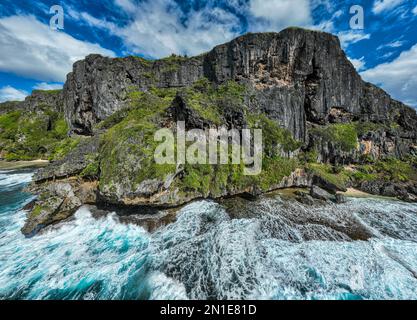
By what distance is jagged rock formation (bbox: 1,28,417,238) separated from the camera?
1441cm

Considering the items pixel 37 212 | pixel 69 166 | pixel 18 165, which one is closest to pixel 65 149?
pixel 69 166

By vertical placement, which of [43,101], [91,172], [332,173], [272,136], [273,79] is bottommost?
[332,173]

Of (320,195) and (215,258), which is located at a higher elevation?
(320,195)

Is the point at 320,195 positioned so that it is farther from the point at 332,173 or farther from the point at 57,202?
the point at 57,202

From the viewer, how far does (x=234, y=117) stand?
69.1 feet

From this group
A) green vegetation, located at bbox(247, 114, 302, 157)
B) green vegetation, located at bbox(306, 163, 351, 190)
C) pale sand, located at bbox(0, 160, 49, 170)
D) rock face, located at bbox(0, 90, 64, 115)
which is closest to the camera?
green vegetation, located at bbox(306, 163, 351, 190)

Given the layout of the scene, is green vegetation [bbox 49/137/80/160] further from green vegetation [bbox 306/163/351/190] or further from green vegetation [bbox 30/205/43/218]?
green vegetation [bbox 306/163/351/190]

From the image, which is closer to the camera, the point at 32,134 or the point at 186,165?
the point at 186,165

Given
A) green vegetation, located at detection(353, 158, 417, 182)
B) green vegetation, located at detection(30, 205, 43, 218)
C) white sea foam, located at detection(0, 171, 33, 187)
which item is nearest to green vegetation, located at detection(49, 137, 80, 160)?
white sea foam, located at detection(0, 171, 33, 187)

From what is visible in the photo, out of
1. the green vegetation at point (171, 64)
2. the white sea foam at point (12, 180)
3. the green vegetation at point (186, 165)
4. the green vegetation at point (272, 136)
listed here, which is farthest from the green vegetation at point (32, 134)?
the green vegetation at point (272, 136)

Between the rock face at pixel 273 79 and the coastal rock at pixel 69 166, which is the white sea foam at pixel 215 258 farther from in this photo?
the rock face at pixel 273 79

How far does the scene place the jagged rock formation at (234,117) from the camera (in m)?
14.4
